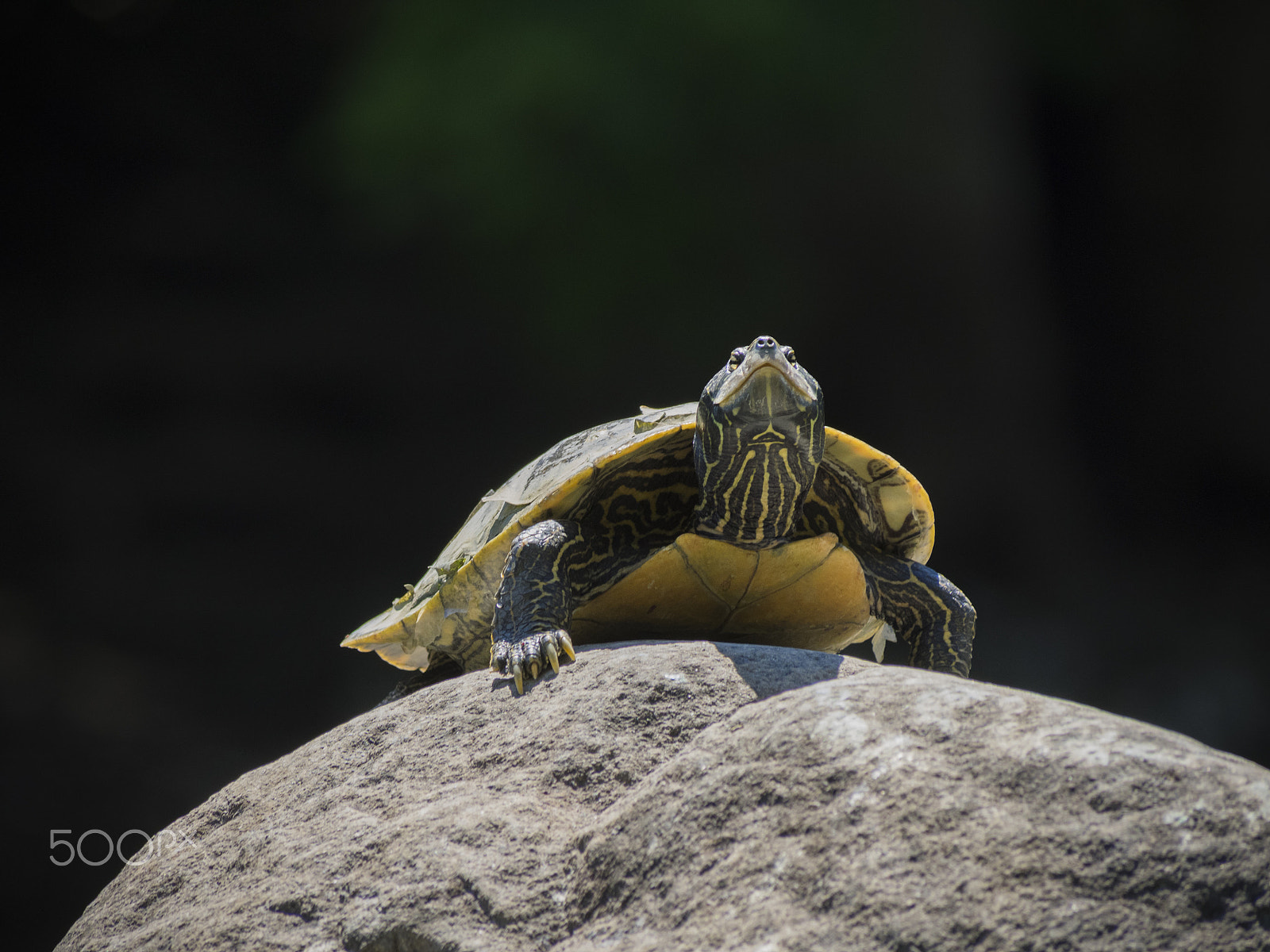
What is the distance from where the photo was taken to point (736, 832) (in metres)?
1.45

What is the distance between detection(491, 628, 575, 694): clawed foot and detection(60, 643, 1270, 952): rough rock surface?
8 centimetres

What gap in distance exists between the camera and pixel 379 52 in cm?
600

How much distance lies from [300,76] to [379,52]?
0.62m

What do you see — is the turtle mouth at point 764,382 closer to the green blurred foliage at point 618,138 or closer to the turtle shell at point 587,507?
the turtle shell at point 587,507

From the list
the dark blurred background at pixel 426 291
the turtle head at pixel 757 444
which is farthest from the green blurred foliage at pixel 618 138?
the turtle head at pixel 757 444

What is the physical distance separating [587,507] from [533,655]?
87cm

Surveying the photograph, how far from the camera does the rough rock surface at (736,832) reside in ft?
3.91

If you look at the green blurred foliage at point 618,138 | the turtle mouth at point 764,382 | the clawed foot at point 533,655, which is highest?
the green blurred foliage at point 618,138

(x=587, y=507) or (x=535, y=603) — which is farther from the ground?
(x=587, y=507)

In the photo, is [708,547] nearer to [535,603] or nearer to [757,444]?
[757,444]

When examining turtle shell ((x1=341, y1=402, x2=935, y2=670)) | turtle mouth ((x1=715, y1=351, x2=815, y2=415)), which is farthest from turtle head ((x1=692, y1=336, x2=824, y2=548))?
turtle shell ((x1=341, y1=402, x2=935, y2=670))

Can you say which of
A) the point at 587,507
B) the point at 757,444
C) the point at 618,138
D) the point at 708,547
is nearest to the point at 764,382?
the point at 757,444

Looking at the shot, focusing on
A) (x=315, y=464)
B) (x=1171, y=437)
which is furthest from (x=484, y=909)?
(x=1171, y=437)

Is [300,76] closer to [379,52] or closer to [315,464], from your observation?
[379,52]
